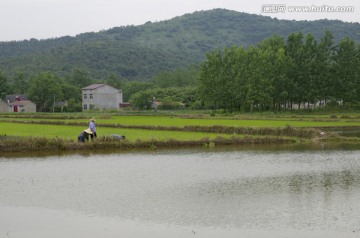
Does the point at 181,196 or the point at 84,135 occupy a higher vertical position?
the point at 84,135

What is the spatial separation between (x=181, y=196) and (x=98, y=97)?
282 feet

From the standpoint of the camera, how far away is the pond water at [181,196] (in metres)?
12.9

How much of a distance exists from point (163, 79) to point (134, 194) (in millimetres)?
119540

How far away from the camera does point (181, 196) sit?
16656 mm

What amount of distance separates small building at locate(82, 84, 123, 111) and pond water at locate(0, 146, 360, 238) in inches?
2935

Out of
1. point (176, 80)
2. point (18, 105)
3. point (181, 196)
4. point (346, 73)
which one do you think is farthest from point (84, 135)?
point (176, 80)

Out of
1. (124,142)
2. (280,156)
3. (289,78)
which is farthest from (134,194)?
(289,78)

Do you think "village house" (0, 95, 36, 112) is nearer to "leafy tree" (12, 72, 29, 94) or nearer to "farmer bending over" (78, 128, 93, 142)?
"leafy tree" (12, 72, 29, 94)

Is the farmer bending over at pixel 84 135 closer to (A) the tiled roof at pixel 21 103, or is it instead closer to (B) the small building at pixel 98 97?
(B) the small building at pixel 98 97

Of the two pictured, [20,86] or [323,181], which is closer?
[323,181]

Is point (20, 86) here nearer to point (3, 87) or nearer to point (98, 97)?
point (3, 87)

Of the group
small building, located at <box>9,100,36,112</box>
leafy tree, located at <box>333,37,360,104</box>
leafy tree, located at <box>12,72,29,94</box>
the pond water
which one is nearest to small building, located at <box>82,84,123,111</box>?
small building, located at <box>9,100,36,112</box>

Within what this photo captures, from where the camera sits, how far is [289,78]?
74.1 meters

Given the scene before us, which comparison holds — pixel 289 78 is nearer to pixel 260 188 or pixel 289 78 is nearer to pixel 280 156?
pixel 280 156
